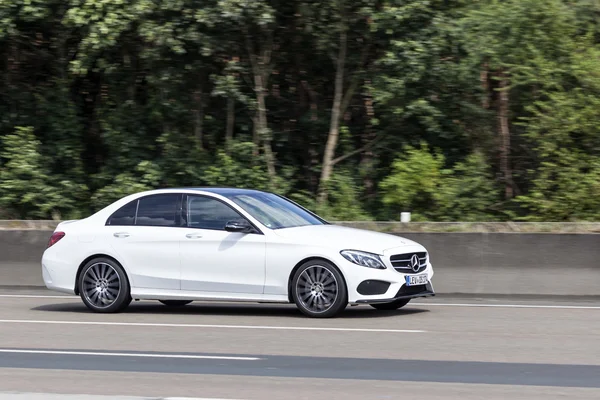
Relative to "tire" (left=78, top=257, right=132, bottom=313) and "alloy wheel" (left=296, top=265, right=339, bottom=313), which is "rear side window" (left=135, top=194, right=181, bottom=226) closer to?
"tire" (left=78, top=257, right=132, bottom=313)

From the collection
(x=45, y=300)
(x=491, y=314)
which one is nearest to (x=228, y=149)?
(x=45, y=300)

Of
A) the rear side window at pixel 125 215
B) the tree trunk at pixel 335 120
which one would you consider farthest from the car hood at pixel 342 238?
the tree trunk at pixel 335 120

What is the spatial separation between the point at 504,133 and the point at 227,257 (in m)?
8.84

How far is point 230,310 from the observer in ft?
43.9

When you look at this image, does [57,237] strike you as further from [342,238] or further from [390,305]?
[390,305]

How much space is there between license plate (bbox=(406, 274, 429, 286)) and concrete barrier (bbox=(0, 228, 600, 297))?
2.68 m

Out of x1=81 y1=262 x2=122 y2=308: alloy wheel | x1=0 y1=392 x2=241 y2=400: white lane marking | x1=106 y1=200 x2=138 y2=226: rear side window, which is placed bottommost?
x1=0 y1=392 x2=241 y2=400: white lane marking

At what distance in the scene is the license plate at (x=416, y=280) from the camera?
12.1 metres

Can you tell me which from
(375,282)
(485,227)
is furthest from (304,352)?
(485,227)

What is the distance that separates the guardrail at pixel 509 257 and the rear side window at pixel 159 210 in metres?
3.37

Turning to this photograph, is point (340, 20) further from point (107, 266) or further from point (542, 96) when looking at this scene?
point (107, 266)

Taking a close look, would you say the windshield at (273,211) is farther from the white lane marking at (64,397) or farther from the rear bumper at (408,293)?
the white lane marking at (64,397)

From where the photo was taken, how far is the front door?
12.3 metres

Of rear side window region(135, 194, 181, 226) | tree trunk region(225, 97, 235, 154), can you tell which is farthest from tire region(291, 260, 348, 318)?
tree trunk region(225, 97, 235, 154)
